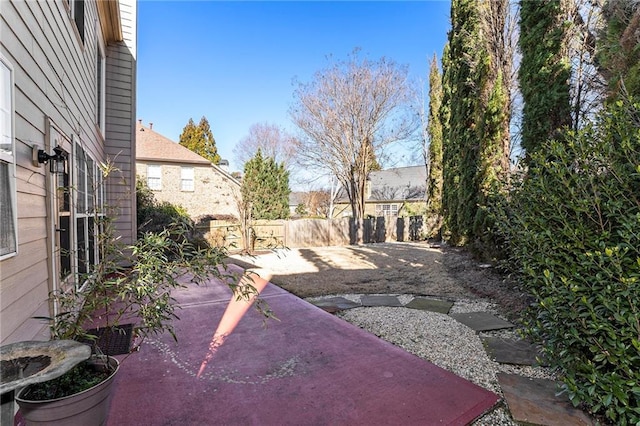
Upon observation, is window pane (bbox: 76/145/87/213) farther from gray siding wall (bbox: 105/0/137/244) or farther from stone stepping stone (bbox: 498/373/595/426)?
stone stepping stone (bbox: 498/373/595/426)

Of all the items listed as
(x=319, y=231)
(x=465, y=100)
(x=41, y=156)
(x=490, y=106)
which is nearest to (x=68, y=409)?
(x=41, y=156)

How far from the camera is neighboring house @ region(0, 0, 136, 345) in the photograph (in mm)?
1896

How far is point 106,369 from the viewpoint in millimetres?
1769

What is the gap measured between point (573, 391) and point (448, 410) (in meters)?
0.71

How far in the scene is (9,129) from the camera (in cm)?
191

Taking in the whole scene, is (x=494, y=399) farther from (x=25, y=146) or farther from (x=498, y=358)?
(x=25, y=146)

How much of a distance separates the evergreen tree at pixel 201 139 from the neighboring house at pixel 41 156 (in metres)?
26.5

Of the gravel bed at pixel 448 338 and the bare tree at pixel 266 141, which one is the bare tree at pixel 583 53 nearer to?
the gravel bed at pixel 448 338

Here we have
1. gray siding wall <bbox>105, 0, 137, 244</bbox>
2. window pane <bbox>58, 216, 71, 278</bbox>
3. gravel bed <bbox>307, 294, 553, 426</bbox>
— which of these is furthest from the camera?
gray siding wall <bbox>105, 0, 137, 244</bbox>

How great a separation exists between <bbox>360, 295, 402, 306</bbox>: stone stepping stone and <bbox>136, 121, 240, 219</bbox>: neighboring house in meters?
11.6

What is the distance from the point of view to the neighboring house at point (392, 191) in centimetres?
2512

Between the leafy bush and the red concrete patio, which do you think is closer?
the leafy bush

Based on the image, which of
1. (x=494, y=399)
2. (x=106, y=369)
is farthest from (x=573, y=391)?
(x=106, y=369)

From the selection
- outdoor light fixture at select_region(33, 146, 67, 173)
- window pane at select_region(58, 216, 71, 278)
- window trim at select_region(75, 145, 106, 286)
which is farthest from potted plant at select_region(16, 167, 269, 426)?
window trim at select_region(75, 145, 106, 286)
